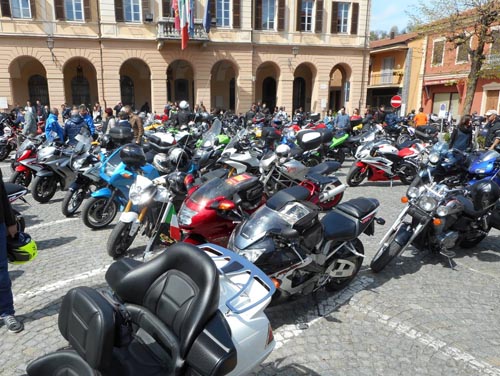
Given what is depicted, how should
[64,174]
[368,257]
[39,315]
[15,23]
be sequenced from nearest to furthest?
[39,315] → [368,257] → [64,174] → [15,23]

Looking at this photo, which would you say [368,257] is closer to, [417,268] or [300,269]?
[417,268]

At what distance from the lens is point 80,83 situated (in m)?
27.7

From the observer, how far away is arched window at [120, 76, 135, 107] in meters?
28.6

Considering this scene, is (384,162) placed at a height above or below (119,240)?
above

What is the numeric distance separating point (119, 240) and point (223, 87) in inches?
1107

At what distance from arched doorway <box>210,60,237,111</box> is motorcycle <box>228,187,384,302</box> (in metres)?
27.7

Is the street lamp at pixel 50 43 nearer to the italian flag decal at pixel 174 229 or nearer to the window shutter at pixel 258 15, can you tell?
the window shutter at pixel 258 15

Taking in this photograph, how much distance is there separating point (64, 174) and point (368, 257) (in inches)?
209

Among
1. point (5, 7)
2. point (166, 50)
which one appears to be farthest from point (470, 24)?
point (5, 7)

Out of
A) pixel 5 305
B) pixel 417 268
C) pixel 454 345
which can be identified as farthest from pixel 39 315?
pixel 417 268

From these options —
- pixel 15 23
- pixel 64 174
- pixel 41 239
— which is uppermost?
pixel 15 23

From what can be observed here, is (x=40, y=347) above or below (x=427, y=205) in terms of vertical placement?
below

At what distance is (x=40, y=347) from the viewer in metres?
3.12

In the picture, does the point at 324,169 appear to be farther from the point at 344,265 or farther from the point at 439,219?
the point at 344,265
